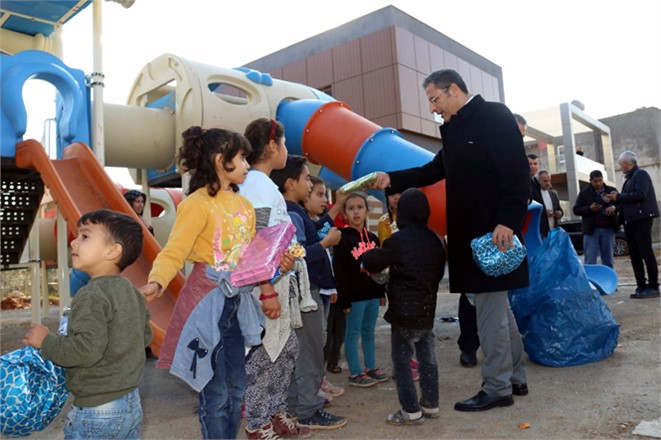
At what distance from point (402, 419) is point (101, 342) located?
1607 millimetres

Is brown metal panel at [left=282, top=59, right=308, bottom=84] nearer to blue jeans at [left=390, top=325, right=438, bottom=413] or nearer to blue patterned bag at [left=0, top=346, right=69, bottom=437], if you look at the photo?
blue jeans at [left=390, top=325, right=438, bottom=413]

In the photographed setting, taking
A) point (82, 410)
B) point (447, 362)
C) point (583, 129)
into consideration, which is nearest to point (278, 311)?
point (82, 410)

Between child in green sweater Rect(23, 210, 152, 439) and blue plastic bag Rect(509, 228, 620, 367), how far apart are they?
2701mm

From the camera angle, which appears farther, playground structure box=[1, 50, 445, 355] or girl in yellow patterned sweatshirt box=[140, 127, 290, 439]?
playground structure box=[1, 50, 445, 355]

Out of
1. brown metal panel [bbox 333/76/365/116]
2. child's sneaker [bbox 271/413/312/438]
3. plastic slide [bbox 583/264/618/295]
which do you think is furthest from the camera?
brown metal panel [bbox 333/76/365/116]

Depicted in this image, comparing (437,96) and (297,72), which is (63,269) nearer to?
(437,96)

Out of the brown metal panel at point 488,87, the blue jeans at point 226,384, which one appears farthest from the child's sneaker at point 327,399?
the brown metal panel at point 488,87

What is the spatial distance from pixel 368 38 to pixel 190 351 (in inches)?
549

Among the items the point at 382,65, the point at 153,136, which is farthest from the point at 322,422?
the point at 382,65

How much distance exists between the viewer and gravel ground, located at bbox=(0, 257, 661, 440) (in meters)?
2.41

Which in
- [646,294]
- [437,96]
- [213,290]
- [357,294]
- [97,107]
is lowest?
[646,294]

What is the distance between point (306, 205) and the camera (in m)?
3.34

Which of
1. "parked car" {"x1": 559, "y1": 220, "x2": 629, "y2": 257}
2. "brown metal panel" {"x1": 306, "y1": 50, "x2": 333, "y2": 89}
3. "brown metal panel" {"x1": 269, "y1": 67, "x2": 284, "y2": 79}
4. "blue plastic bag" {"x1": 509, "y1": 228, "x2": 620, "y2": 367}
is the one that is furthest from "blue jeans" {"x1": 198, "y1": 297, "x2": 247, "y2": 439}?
"brown metal panel" {"x1": 269, "y1": 67, "x2": 284, "y2": 79}

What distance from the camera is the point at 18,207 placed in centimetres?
558
